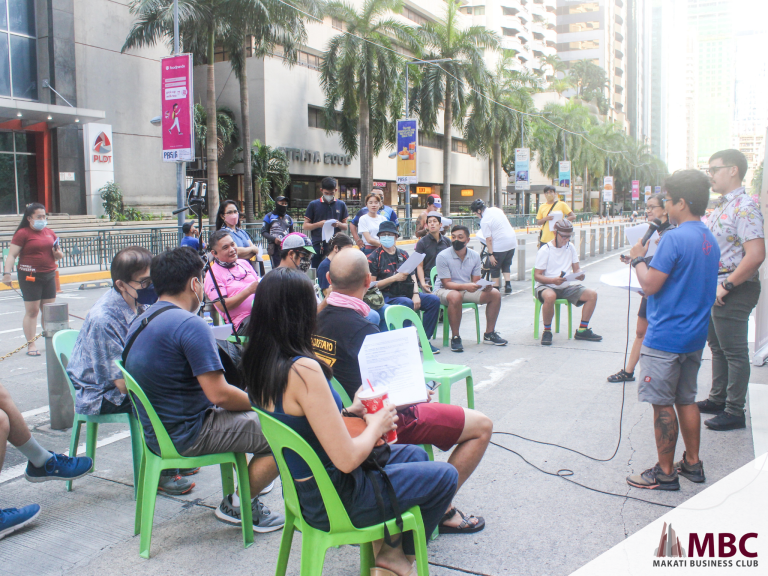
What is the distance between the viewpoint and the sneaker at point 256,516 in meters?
3.30

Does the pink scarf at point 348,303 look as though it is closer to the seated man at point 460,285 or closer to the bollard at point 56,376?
the bollard at point 56,376

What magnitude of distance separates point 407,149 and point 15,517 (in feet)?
76.1

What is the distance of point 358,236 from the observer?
961 cm

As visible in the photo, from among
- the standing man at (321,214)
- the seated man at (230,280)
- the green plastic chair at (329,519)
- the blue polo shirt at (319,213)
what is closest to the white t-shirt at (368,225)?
the standing man at (321,214)

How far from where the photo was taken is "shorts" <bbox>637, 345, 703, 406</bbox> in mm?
3586

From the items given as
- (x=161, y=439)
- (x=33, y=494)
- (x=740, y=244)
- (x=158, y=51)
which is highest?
(x=158, y=51)

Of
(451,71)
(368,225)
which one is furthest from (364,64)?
(368,225)

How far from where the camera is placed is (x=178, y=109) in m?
11.7

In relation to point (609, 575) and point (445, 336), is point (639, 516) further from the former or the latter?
point (445, 336)

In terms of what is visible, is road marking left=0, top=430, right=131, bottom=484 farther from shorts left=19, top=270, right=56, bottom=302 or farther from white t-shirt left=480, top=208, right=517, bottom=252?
white t-shirt left=480, top=208, right=517, bottom=252

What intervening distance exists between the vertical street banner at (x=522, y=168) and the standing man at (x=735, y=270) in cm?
3176

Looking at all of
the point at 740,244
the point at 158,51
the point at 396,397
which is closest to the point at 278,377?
the point at 396,397

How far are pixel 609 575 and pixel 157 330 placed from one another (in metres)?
2.36

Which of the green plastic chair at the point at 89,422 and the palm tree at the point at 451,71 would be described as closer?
the green plastic chair at the point at 89,422
